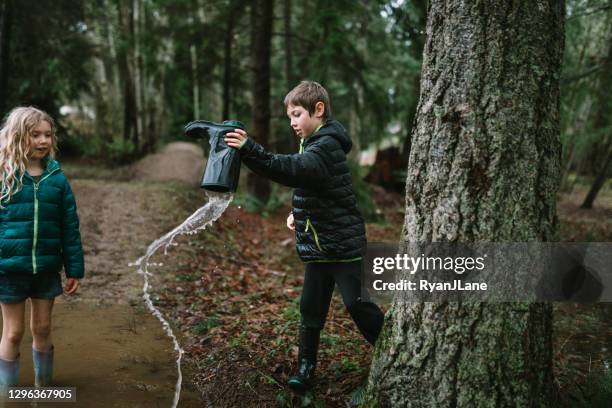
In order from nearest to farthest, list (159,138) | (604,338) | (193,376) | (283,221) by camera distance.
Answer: (193,376) → (604,338) → (283,221) → (159,138)

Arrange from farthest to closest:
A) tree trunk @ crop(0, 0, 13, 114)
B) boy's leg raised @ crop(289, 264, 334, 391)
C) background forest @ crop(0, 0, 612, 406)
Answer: tree trunk @ crop(0, 0, 13, 114), background forest @ crop(0, 0, 612, 406), boy's leg raised @ crop(289, 264, 334, 391)

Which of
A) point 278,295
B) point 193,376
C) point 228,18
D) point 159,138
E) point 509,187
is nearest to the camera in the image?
point 509,187

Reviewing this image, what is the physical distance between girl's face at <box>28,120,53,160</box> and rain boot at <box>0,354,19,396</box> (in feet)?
4.75

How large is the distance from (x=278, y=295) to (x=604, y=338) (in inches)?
139

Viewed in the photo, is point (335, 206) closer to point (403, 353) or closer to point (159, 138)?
point (403, 353)

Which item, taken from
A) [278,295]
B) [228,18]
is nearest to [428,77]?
[278,295]

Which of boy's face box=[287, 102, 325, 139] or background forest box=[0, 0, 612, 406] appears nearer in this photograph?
boy's face box=[287, 102, 325, 139]

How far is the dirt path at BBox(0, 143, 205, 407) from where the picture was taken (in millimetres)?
3828

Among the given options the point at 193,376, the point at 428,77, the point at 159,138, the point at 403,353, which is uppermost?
the point at 159,138

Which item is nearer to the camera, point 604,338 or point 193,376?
point 193,376

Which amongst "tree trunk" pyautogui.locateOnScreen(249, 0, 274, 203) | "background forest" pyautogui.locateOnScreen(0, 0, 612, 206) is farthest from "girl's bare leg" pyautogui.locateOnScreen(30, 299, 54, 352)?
"tree trunk" pyautogui.locateOnScreen(249, 0, 274, 203)

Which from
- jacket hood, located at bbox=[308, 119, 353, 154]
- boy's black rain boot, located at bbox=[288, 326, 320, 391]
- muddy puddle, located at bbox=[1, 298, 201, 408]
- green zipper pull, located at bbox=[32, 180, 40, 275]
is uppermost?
jacket hood, located at bbox=[308, 119, 353, 154]

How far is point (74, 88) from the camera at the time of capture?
14961 mm

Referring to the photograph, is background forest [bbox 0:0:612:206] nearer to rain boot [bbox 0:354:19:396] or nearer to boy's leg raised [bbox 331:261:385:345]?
boy's leg raised [bbox 331:261:385:345]
